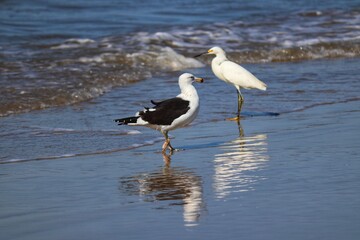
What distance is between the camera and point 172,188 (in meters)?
6.87

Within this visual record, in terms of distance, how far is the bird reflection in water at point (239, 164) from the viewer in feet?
22.1

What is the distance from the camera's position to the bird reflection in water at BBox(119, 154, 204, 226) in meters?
6.16

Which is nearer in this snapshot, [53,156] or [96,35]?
[53,156]

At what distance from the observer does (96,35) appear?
1830cm

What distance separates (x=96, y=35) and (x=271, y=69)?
493 cm

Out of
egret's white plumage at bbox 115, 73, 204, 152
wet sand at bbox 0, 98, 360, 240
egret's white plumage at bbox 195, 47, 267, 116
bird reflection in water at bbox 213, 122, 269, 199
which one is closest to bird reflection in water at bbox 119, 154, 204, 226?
wet sand at bbox 0, 98, 360, 240

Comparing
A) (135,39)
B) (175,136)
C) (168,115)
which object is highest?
(135,39)

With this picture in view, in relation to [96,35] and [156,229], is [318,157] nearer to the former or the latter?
[156,229]

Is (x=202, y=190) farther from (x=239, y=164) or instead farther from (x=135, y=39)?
(x=135, y=39)

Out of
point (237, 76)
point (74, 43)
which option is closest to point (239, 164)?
point (237, 76)

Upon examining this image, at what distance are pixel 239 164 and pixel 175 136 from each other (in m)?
2.08

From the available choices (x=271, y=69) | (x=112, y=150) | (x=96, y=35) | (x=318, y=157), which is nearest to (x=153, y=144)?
(x=112, y=150)

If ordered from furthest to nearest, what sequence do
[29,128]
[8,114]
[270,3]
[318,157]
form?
[270,3] → [8,114] → [29,128] → [318,157]

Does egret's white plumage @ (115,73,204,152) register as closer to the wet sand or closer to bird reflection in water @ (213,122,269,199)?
the wet sand
